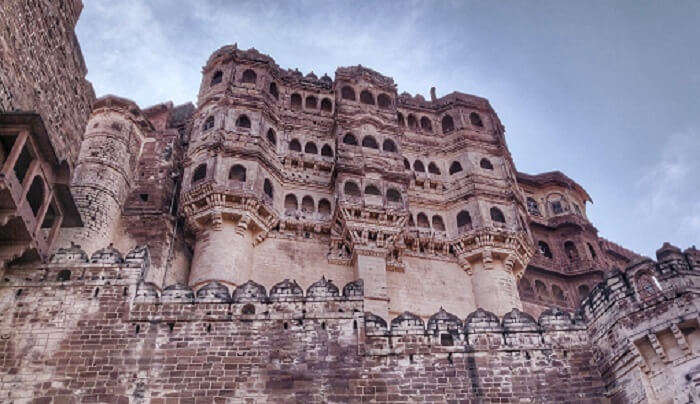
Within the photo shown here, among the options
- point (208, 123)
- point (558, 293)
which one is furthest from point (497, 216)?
point (208, 123)

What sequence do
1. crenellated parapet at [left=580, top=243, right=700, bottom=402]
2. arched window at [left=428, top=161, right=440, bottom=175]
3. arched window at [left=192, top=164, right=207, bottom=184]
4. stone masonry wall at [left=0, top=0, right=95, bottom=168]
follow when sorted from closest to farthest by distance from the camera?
crenellated parapet at [left=580, top=243, right=700, bottom=402] → stone masonry wall at [left=0, top=0, right=95, bottom=168] → arched window at [left=192, top=164, right=207, bottom=184] → arched window at [left=428, top=161, right=440, bottom=175]

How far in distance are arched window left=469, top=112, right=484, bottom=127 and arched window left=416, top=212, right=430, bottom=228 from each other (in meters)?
6.31

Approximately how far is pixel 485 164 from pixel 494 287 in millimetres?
6537

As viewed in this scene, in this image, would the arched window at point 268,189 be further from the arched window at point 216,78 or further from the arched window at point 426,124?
the arched window at point 426,124

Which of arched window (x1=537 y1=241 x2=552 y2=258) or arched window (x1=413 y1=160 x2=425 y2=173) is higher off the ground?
arched window (x1=413 y1=160 x2=425 y2=173)

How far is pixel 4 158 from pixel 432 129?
20575mm

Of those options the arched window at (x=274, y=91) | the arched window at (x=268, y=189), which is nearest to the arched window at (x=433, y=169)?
the arched window at (x=274, y=91)

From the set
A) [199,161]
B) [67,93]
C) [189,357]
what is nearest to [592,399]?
[189,357]

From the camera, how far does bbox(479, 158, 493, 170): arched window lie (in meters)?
28.0

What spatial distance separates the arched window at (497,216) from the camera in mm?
25734

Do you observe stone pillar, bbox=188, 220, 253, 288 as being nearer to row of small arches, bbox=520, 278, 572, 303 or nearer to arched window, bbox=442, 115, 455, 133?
arched window, bbox=442, 115, 455, 133

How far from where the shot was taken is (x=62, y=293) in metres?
13.9

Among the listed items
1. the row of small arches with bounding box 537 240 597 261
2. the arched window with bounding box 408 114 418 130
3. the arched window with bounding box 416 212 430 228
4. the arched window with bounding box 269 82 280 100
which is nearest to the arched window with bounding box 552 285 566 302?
the row of small arches with bounding box 537 240 597 261

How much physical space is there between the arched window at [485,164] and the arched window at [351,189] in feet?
21.5
